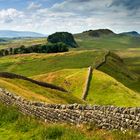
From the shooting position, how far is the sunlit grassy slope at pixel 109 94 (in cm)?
Answer: 10209

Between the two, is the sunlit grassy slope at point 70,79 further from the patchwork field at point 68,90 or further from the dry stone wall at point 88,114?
the dry stone wall at point 88,114

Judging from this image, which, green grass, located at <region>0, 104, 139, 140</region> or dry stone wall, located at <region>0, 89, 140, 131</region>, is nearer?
dry stone wall, located at <region>0, 89, 140, 131</region>

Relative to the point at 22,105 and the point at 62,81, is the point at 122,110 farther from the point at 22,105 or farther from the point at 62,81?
the point at 62,81

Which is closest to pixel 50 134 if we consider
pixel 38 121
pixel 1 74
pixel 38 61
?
pixel 38 121

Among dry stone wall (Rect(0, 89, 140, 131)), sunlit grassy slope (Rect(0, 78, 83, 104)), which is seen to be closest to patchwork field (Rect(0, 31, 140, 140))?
sunlit grassy slope (Rect(0, 78, 83, 104))

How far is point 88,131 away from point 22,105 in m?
11.0

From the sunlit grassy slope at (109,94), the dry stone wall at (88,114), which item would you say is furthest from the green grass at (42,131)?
the sunlit grassy slope at (109,94)

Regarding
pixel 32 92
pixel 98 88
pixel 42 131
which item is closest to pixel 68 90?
pixel 98 88

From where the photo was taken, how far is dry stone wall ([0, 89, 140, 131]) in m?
19.5

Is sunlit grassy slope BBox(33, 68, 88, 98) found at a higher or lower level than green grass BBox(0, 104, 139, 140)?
lower

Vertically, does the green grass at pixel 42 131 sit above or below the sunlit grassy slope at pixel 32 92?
above

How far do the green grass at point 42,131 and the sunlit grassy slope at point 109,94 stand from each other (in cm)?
7244

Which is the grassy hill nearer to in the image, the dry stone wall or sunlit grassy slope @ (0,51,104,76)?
sunlit grassy slope @ (0,51,104,76)

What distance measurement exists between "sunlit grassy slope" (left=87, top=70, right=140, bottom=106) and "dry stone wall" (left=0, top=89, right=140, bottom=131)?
71873 millimetres
